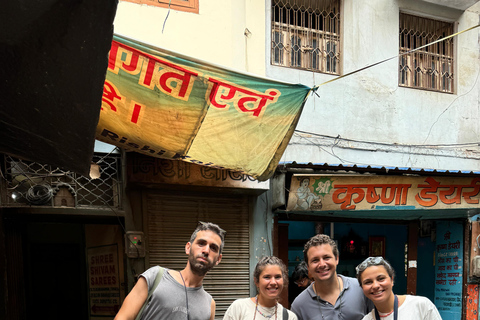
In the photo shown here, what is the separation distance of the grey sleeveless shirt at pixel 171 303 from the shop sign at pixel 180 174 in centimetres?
327

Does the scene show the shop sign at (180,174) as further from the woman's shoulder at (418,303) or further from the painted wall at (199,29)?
the woman's shoulder at (418,303)

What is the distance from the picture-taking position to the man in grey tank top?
2820 mm

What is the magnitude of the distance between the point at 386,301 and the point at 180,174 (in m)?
3.80

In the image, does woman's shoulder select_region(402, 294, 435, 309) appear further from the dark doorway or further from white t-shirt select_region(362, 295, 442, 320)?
the dark doorway

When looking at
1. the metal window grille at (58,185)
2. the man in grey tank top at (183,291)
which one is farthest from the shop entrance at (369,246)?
the man in grey tank top at (183,291)

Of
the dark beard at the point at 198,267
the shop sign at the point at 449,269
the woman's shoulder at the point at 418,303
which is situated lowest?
the shop sign at the point at 449,269

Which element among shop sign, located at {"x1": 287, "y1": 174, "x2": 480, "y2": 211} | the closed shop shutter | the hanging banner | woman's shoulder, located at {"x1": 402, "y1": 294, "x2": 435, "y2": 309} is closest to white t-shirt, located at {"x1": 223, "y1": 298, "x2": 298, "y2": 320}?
woman's shoulder, located at {"x1": 402, "y1": 294, "x2": 435, "y2": 309}

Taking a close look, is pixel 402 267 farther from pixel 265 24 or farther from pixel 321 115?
pixel 265 24

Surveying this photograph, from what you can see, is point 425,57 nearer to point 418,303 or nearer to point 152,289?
point 418,303

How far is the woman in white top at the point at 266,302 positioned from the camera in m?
3.24

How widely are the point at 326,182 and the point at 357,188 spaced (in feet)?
1.96

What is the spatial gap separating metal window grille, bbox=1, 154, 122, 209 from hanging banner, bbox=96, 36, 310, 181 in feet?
4.90

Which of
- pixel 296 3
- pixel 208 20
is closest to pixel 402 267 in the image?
pixel 296 3

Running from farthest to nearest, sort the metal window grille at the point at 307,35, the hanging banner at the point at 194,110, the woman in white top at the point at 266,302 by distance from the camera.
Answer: the metal window grille at the point at 307,35
the hanging banner at the point at 194,110
the woman in white top at the point at 266,302
